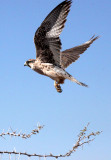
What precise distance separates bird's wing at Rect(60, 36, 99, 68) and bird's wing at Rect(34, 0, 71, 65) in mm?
2156

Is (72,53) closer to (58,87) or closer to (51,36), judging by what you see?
(51,36)

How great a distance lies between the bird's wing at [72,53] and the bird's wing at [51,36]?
2.16 meters

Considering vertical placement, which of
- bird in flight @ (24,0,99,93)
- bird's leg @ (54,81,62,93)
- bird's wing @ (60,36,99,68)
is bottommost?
bird's leg @ (54,81,62,93)

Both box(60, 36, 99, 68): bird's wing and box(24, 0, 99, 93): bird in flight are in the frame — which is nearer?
box(24, 0, 99, 93): bird in flight

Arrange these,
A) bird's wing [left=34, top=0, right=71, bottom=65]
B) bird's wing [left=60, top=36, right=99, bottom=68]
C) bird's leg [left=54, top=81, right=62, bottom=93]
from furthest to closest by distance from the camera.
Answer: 1. bird's wing [left=60, top=36, right=99, bottom=68]
2. bird's wing [left=34, top=0, right=71, bottom=65]
3. bird's leg [left=54, top=81, right=62, bottom=93]

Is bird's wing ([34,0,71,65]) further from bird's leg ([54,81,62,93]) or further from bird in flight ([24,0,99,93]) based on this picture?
bird's leg ([54,81,62,93])

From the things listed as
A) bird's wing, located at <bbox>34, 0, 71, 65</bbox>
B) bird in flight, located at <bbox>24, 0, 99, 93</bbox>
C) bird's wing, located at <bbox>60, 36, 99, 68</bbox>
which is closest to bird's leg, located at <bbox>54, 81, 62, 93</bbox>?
bird in flight, located at <bbox>24, 0, 99, 93</bbox>

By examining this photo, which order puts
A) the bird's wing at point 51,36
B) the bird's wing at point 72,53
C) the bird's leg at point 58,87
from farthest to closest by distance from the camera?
the bird's wing at point 72,53 → the bird's wing at point 51,36 → the bird's leg at point 58,87

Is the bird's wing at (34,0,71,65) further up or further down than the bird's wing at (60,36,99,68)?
further down

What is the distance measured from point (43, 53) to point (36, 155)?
11.4 ft

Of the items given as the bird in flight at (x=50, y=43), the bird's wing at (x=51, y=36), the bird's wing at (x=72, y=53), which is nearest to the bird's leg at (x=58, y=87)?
the bird in flight at (x=50, y=43)

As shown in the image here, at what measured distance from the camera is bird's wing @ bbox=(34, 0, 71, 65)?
5918 mm

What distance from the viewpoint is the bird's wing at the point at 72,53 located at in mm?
8516

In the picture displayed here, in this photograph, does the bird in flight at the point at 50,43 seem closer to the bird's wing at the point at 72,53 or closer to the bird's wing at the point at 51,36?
the bird's wing at the point at 51,36
